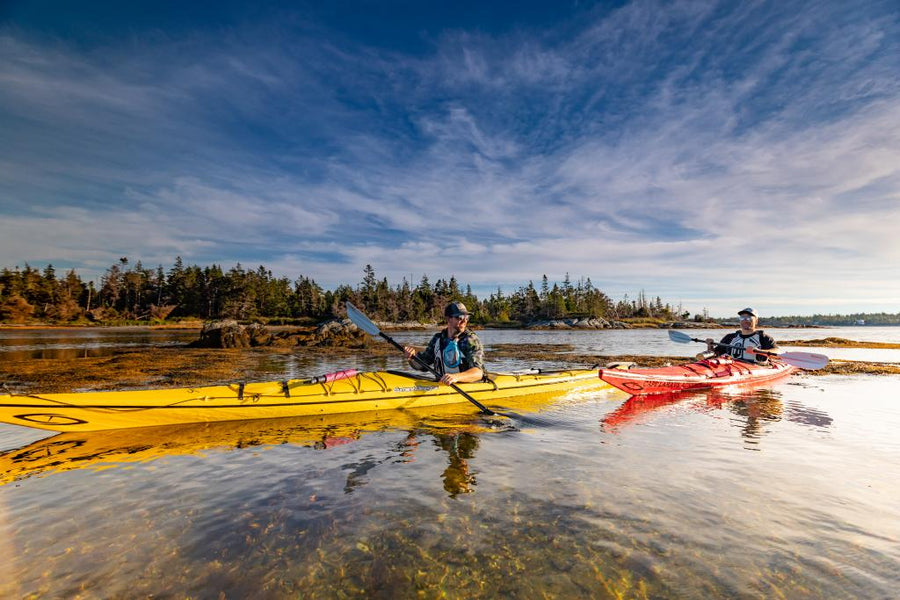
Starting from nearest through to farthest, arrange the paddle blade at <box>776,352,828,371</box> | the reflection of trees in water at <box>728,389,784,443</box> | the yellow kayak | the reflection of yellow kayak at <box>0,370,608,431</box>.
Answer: the yellow kayak < the reflection of yellow kayak at <box>0,370,608,431</box> < the reflection of trees in water at <box>728,389,784,443</box> < the paddle blade at <box>776,352,828,371</box>

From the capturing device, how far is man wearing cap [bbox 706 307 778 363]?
1349 cm

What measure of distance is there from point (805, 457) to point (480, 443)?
501 cm

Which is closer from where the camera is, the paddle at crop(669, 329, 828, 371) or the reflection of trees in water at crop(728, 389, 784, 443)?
the reflection of trees in water at crop(728, 389, 784, 443)

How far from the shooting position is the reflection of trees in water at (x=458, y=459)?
203 inches

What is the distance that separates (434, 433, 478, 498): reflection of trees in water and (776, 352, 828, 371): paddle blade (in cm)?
1334

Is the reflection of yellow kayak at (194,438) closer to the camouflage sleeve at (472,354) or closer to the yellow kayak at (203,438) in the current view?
the yellow kayak at (203,438)

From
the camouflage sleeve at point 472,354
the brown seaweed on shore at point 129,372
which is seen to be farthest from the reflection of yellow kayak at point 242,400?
the brown seaweed on shore at point 129,372

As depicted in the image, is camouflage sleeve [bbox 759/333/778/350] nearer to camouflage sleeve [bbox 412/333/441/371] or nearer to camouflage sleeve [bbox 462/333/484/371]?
camouflage sleeve [bbox 462/333/484/371]

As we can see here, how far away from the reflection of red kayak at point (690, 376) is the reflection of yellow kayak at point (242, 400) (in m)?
2.46

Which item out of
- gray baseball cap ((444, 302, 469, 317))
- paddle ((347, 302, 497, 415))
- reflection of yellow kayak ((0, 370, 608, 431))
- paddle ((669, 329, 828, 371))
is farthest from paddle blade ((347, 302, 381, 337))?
paddle ((669, 329, 828, 371))

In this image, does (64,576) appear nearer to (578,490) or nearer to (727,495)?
(578,490)

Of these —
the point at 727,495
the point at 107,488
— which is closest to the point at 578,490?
the point at 727,495

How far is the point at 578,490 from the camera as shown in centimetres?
504

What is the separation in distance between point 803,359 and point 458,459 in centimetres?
1521
